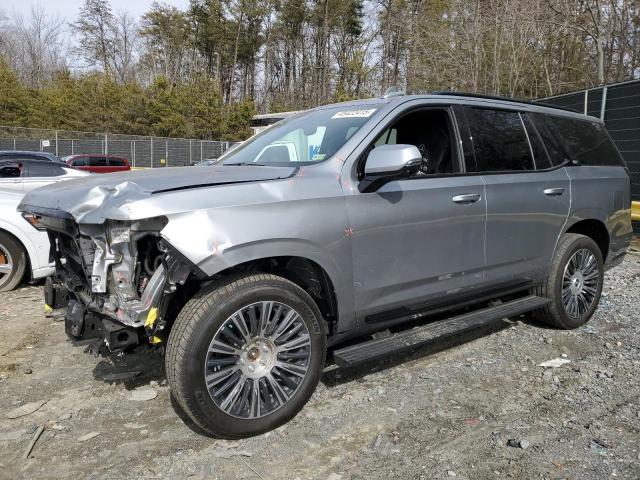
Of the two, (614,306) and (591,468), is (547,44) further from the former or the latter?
(591,468)

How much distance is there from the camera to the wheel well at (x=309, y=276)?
309 centimetres

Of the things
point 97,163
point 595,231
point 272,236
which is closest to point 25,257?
point 272,236

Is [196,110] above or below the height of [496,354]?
above

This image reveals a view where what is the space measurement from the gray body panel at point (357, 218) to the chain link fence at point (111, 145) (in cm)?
2750

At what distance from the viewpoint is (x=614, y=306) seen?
552 cm

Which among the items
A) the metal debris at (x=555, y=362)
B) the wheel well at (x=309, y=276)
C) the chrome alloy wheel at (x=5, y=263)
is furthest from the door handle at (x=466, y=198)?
the chrome alloy wheel at (x=5, y=263)

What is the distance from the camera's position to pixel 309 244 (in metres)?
2.99

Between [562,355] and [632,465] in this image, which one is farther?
[562,355]

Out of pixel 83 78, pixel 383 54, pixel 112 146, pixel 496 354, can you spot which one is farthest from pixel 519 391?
pixel 83 78

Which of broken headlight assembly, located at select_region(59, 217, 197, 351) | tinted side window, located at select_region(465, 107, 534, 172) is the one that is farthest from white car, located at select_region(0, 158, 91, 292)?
tinted side window, located at select_region(465, 107, 534, 172)

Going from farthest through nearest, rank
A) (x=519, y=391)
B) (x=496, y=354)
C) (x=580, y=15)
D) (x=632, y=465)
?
(x=580, y=15)
(x=496, y=354)
(x=519, y=391)
(x=632, y=465)

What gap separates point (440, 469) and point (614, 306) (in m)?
3.79

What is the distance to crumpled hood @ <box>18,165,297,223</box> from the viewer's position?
2668 mm

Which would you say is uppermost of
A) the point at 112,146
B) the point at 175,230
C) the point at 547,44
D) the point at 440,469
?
the point at 547,44
